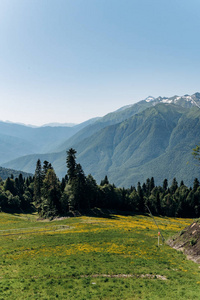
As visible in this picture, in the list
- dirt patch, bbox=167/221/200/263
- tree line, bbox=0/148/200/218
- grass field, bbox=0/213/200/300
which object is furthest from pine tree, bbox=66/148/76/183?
dirt patch, bbox=167/221/200/263

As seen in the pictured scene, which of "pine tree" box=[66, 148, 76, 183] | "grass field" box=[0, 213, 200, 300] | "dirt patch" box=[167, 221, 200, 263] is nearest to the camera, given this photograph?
"grass field" box=[0, 213, 200, 300]

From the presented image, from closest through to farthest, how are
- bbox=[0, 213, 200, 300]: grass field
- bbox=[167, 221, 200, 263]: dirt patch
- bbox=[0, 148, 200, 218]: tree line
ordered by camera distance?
bbox=[0, 213, 200, 300]: grass field, bbox=[167, 221, 200, 263]: dirt patch, bbox=[0, 148, 200, 218]: tree line

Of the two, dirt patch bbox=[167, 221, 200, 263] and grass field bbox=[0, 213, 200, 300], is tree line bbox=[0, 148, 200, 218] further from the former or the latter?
grass field bbox=[0, 213, 200, 300]

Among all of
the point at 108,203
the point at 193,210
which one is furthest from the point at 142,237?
the point at 193,210

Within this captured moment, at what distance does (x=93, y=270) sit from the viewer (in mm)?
25500

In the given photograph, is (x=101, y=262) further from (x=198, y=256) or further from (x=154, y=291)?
(x=198, y=256)

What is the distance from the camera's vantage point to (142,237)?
45.0 metres

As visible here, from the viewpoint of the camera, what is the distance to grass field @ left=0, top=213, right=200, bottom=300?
2036 cm

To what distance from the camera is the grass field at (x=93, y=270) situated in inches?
802

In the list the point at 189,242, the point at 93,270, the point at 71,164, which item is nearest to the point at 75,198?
the point at 71,164

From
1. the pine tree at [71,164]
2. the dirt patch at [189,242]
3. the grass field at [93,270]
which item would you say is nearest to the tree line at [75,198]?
the pine tree at [71,164]

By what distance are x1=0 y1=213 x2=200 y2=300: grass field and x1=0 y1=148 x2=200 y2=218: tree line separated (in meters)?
18.3

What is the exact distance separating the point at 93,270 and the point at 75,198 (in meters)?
53.1

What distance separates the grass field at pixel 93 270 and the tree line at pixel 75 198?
722 inches
